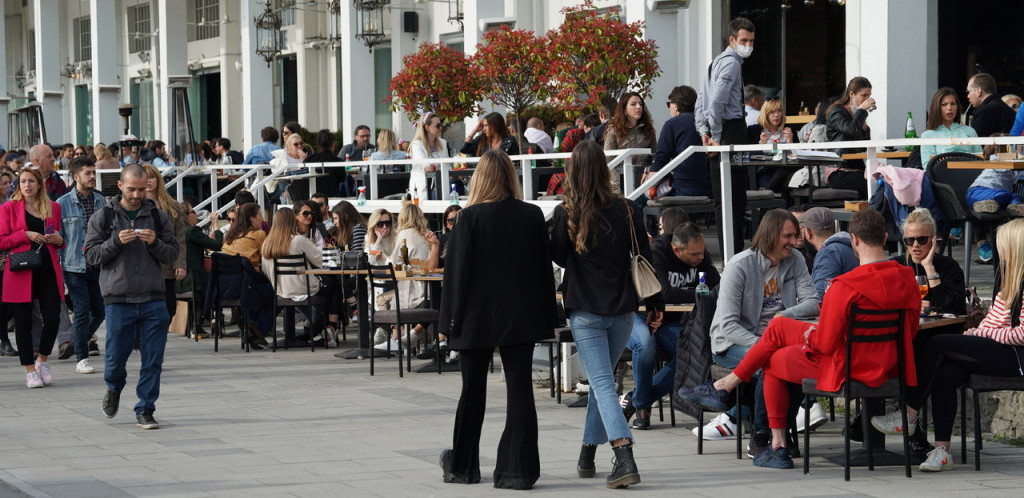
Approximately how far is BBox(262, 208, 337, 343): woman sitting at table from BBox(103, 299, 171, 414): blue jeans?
15.1 ft

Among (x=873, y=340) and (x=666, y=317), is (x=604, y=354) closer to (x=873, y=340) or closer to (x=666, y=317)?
(x=873, y=340)

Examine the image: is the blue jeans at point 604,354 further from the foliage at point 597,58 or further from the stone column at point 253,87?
the stone column at point 253,87

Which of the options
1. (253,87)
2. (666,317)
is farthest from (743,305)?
(253,87)

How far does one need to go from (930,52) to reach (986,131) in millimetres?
5611

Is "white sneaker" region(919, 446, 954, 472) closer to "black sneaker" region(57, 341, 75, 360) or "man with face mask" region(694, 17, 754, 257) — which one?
"man with face mask" region(694, 17, 754, 257)

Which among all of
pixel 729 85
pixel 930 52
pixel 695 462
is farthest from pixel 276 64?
pixel 695 462

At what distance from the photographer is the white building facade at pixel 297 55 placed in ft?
47.3

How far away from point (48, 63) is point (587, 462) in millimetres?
31047

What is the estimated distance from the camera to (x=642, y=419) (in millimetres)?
9883

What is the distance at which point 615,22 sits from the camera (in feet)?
52.4

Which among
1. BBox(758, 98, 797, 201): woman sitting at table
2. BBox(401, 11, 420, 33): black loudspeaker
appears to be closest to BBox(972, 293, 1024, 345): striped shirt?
BBox(758, 98, 797, 201): woman sitting at table

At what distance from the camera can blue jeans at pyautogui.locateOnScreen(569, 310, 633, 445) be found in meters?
7.87

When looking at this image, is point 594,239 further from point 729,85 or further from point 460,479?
point 729,85

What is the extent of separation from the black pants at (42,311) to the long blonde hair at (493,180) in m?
5.93
